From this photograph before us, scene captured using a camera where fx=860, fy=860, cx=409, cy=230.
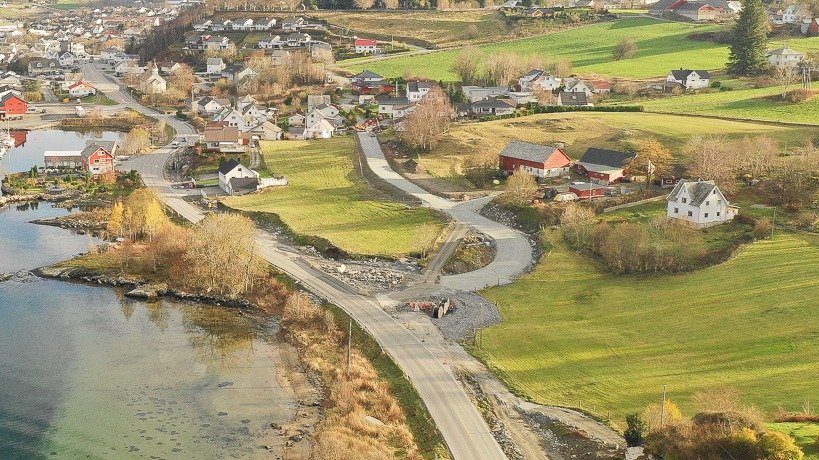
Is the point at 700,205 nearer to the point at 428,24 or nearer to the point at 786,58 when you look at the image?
the point at 786,58

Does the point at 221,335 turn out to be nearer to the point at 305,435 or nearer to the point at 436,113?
A: the point at 305,435

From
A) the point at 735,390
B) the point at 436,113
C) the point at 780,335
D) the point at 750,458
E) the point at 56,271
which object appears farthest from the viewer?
the point at 436,113

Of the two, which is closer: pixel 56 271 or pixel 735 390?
pixel 735 390

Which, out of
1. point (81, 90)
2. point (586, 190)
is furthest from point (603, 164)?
point (81, 90)

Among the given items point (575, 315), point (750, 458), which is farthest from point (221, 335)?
point (750, 458)

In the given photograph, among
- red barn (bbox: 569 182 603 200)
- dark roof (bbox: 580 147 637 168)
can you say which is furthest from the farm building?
red barn (bbox: 569 182 603 200)

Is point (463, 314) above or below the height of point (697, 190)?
below
